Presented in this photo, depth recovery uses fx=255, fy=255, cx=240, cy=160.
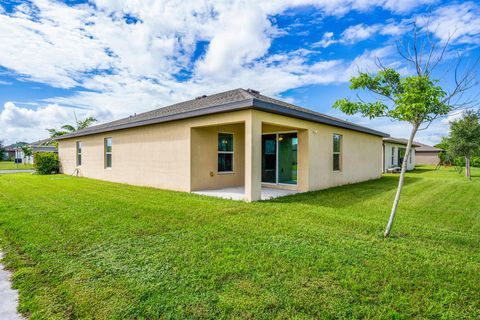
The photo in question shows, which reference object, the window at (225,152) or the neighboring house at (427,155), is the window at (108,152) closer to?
the window at (225,152)

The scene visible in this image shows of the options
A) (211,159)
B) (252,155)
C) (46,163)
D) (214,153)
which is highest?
(214,153)

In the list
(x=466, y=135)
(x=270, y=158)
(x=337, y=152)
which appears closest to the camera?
(x=270, y=158)

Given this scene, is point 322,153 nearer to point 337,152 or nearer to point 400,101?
point 337,152

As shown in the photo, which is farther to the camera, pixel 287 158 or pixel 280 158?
pixel 280 158

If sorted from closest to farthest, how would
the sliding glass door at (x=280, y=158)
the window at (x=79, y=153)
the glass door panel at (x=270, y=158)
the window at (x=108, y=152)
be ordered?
the sliding glass door at (x=280, y=158) < the glass door panel at (x=270, y=158) < the window at (x=108, y=152) < the window at (x=79, y=153)

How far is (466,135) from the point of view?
15.3 m

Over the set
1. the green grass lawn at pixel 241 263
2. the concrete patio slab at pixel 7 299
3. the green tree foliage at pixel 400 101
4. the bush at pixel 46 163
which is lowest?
the concrete patio slab at pixel 7 299

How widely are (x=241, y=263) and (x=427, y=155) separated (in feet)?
140

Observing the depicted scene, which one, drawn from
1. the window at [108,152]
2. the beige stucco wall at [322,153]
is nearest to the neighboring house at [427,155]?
the beige stucco wall at [322,153]

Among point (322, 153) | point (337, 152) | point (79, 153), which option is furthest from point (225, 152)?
point (79, 153)

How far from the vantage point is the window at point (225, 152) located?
1046 centimetres

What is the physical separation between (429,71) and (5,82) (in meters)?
20.3

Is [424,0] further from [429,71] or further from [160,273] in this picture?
[160,273]

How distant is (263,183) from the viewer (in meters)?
11.6
